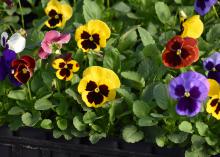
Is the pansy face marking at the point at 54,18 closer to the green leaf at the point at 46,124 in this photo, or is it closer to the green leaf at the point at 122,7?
the green leaf at the point at 122,7

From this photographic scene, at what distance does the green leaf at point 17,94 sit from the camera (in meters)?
2.01

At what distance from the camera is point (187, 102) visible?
71.1 inches

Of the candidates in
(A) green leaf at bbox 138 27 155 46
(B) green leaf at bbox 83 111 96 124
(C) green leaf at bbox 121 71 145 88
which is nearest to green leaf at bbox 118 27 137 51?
(A) green leaf at bbox 138 27 155 46

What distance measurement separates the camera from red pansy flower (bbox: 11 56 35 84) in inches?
77.7

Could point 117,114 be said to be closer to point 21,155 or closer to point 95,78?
point 95,78

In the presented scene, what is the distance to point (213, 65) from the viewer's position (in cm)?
193

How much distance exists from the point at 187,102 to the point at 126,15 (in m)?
0.79

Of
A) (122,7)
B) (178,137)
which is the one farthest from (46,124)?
(122,7)

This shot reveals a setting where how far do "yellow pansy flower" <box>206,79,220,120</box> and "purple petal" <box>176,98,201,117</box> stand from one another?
0.04 meters

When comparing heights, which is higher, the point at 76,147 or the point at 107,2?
the point at 107,2

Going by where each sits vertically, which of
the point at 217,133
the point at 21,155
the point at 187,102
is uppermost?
the point at 187,102

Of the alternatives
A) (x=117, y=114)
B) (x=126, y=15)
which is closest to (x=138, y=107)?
(x=117, y=114)

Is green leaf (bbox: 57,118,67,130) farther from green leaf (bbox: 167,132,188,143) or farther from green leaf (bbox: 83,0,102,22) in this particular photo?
green leaf (bbox: 83,0,102,22)

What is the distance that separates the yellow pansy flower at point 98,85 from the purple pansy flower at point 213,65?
27 cm
